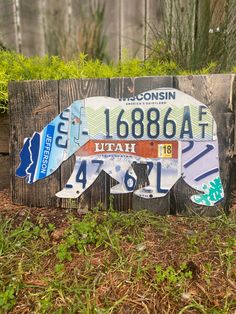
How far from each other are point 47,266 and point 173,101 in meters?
0.92

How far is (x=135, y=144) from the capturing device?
1.52 meters

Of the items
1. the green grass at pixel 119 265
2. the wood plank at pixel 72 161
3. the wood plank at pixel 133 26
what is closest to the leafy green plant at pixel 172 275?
the green grass at pixel 119 265

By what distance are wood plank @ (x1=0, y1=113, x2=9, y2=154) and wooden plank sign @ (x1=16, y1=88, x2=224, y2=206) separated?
0.22m

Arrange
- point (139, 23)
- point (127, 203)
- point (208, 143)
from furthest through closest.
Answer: point (139, 23) < point (127, 203) < point (208, 143)

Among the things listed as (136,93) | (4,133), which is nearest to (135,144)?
(136,93)

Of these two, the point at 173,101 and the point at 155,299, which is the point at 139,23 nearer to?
the point at 173,101

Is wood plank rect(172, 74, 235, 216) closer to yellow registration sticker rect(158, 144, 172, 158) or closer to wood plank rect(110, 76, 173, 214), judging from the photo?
wood plank rect(110, 76, 173, 214)

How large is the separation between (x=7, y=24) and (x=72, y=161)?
1.84 m

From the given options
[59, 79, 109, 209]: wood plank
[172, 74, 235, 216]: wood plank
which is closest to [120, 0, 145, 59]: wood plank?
Answer: [59, 79, 109, 209]: wood plank

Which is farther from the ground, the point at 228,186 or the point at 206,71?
the point at 206,71

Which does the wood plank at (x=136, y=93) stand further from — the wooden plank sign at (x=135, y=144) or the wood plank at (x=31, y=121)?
the wood plank at (x=31, y=121)

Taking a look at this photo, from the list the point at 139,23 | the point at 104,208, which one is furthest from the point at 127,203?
the point at 139,23

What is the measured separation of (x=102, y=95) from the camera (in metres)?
1.53

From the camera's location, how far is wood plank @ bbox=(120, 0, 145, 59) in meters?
2.67
